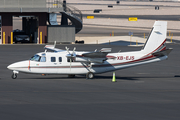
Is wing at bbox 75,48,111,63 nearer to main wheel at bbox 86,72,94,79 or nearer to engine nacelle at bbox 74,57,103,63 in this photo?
engine nacelle at bbox 74,57,103,63

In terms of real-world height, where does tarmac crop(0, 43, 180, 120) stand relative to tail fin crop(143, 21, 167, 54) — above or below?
below

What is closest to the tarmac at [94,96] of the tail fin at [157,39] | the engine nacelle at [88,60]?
the engine nacelle at [88,60]

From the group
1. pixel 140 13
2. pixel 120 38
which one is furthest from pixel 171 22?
pixel 120 38

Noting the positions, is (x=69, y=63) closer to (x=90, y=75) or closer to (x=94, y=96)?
(x=90, y=75)

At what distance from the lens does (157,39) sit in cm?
2900

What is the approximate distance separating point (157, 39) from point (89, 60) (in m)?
6.74

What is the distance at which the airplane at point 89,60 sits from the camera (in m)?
26.6

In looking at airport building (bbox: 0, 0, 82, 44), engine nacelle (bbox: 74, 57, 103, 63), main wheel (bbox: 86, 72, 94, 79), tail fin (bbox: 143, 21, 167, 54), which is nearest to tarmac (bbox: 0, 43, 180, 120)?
main wheel (bbox: 86, 72, 94, 79)

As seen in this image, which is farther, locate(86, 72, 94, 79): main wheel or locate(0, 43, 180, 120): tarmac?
locate(86, 72, 94, 79): main wheel

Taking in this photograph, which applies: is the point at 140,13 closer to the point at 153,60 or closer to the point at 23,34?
the point at 23,34

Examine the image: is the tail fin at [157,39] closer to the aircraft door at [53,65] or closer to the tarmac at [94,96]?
the tarmac at [94,96]

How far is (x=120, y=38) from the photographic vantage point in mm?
77000

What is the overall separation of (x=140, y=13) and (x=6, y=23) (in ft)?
338

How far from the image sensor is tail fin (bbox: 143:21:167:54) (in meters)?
28.9
